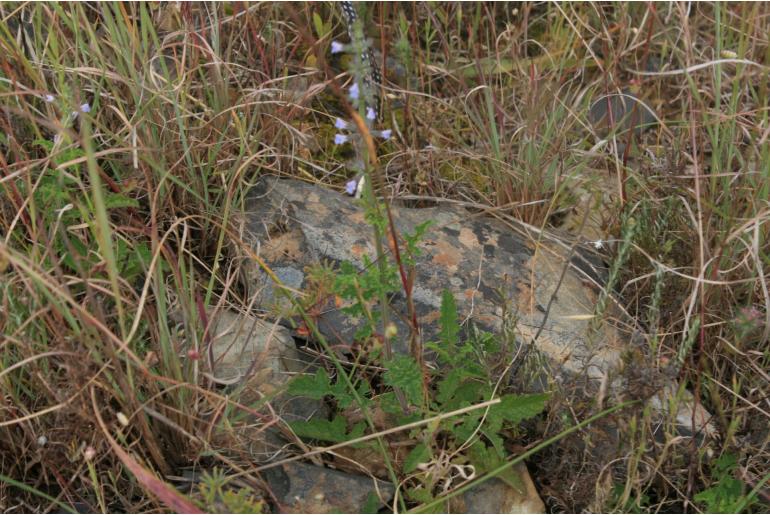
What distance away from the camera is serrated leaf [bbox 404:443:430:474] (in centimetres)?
181

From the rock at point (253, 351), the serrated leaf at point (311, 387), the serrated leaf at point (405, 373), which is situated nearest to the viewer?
the serrated leaf at point (405, 373)

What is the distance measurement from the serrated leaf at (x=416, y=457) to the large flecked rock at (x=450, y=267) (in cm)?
32

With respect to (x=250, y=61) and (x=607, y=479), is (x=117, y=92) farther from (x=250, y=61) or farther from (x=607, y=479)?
(x=607, y=479)

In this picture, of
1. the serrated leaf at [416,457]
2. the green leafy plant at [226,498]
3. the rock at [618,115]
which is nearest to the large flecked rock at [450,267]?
the serrated leaf at [416,457]

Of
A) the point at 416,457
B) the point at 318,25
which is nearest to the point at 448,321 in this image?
Answer: the point at 416,457

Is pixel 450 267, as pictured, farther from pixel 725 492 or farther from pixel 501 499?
pixel 725 492

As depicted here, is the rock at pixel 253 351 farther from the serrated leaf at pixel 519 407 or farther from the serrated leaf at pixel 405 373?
the serrated leaf at pixel 519 407

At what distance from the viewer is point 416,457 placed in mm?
1823

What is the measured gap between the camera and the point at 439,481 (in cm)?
192

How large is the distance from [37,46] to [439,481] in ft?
5.56

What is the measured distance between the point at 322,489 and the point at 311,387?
24cm

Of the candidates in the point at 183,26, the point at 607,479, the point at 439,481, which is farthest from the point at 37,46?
the point at 607,479

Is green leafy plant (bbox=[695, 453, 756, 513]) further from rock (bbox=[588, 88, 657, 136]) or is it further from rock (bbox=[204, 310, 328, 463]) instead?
rock (bbox=[588, 88, 657, 136])

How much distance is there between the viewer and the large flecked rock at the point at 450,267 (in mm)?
2127
